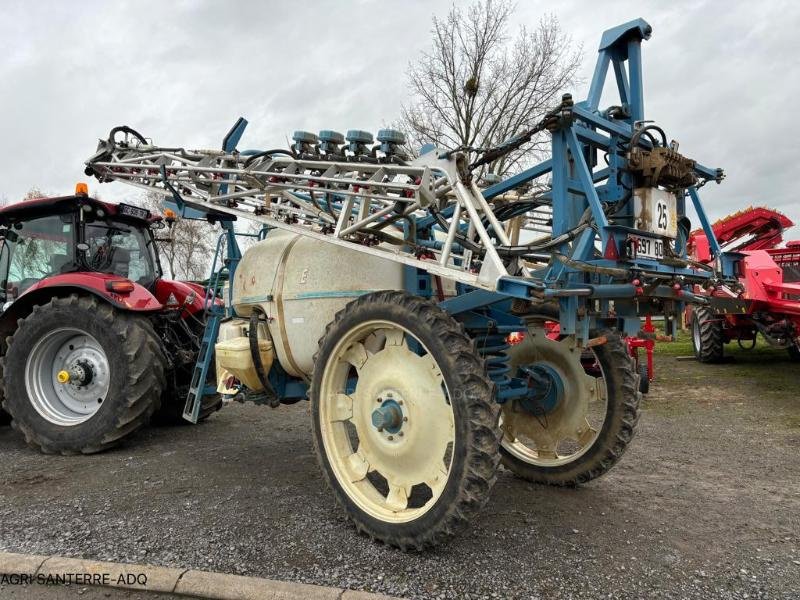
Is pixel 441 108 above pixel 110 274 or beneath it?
above

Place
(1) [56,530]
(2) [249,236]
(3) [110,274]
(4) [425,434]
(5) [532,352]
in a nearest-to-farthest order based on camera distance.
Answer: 1. (4) [425,434]
2. (1) [56,530]
3. (5) [532,352]
4. (2) [249,236]
5. (3) [110,274]

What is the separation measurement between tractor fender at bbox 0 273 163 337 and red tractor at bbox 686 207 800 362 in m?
6.32

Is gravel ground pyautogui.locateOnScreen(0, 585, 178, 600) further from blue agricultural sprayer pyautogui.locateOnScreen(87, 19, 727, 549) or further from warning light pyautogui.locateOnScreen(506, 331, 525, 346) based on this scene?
warning light pyautogui.locateOnScreen(506, 331, 525, 346)

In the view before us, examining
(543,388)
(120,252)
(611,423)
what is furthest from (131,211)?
(611,423)

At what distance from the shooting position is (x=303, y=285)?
4168mm

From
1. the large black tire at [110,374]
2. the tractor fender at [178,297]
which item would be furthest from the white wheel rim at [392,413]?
the tractor fender at [178,297]

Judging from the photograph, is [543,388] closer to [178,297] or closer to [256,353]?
[256,353]

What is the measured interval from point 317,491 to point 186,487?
98 centimetres

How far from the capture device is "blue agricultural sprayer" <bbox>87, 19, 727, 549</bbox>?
10.1ft

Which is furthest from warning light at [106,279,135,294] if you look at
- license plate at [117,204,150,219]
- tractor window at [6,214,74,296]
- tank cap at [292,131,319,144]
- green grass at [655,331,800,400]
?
green grass at [655,331,800,400]

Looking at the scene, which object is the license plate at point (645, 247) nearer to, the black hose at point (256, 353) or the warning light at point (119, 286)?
the black hose at point (256, 353)

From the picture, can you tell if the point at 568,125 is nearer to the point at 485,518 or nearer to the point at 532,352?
the point at 532,352

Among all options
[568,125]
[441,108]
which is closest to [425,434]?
[568,125]

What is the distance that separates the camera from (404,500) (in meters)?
3.38
